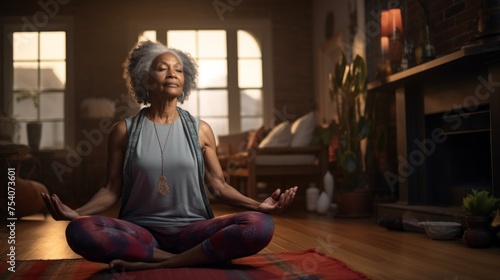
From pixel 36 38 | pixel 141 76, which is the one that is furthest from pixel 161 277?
pixel 36 38

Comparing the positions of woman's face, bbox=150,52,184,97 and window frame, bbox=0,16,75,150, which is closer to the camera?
woman's face, bbox=150,52,184,97

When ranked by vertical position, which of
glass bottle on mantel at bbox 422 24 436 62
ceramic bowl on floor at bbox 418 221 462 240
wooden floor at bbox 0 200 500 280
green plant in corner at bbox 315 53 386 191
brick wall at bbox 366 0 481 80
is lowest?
wooden floor at bbox 0 200 500 280

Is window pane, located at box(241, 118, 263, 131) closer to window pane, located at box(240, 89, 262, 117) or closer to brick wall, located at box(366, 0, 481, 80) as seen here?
window pane, located at box(240, 89, 262, 117)

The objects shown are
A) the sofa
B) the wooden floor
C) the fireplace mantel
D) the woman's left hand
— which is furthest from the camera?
the sofa

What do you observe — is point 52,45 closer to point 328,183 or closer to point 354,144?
point 328,183

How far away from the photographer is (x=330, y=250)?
10.4 feet

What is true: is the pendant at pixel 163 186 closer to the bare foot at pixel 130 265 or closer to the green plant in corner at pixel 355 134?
the bare foot at pixel 130 265

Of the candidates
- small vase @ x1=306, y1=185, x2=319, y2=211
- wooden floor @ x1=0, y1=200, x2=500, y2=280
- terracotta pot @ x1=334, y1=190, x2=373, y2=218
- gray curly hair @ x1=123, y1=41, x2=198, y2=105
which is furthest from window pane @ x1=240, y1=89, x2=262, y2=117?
gray curly hair @ x1=123, y1=41, x2=198, y2=105

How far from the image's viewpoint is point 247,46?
→ 9188 millimetres

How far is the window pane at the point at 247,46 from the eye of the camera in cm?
917

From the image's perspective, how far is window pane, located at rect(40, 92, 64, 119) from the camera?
9.01 m

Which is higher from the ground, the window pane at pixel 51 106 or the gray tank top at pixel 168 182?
the window pane at pixel 51 106

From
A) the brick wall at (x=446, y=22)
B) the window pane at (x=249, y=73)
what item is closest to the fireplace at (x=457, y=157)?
the brick wall at (x=446, y=22)

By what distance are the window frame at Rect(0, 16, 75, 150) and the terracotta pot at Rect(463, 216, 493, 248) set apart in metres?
6.72
